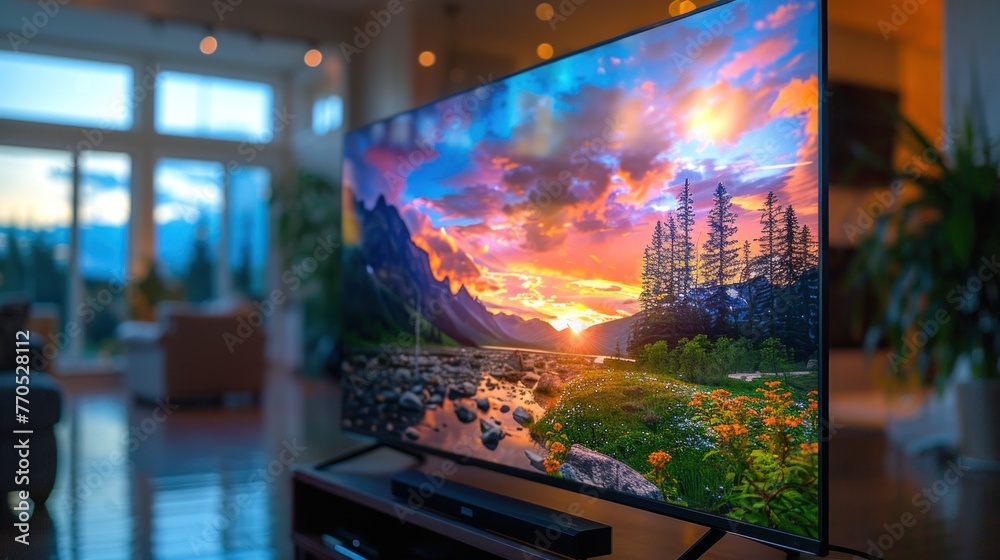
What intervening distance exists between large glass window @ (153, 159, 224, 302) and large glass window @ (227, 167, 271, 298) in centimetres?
17

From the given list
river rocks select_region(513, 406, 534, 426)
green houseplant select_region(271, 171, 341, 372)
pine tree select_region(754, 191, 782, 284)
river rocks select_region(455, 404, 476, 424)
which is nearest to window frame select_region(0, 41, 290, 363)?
green houseplant select_region(271, 171, 341, 372)

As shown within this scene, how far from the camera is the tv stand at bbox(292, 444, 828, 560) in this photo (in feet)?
6.73

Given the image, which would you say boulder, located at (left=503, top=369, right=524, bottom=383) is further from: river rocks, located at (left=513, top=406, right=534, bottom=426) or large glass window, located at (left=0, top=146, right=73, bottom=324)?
large glass window, located at (left=0, top=146, right=73, bottom=324)

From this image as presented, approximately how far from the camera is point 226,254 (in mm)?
9352

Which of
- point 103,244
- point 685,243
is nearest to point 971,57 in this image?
point 685,243

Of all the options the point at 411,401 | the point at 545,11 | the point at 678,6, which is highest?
the point at 545,11

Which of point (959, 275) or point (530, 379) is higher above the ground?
point (959, 275)

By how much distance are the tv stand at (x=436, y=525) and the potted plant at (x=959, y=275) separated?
218 cm

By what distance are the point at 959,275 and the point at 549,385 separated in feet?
9.59

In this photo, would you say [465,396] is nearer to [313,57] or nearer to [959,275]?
[959,275]

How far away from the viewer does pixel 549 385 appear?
2.03 meters

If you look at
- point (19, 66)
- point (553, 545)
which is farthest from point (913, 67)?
point (19, 66)

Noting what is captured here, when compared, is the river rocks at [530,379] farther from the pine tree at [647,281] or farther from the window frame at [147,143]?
the window frame at [147,143]

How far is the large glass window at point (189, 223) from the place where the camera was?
8.83 meters
